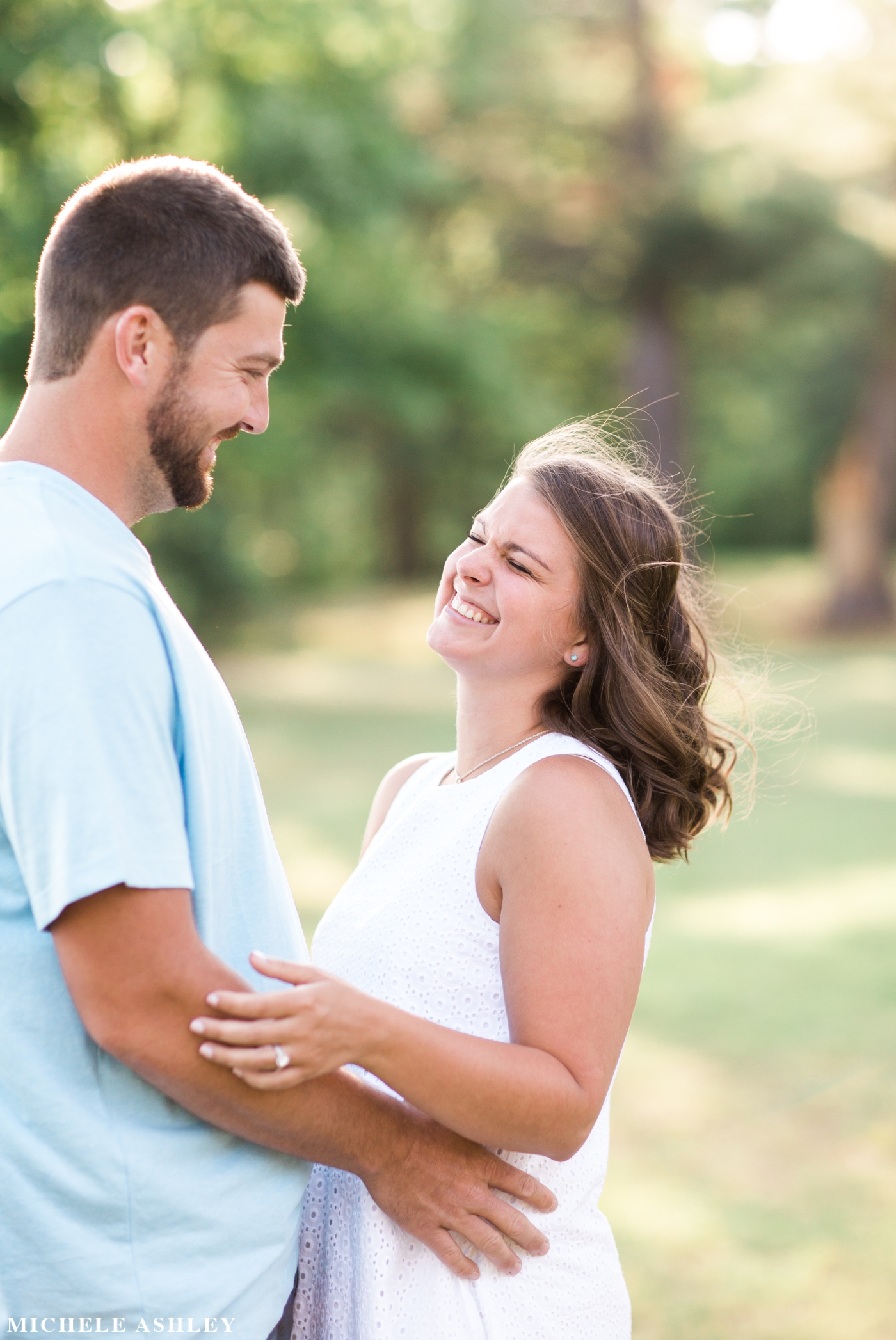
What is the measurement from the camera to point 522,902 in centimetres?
168

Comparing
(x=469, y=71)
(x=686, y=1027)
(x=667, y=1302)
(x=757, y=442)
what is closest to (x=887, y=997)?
(x=686, y=1027)

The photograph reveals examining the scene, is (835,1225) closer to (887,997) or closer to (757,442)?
(887,997)

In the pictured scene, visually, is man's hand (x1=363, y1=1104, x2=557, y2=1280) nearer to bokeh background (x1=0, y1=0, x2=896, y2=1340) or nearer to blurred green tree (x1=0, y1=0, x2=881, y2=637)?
bokeh background (x1=0, y1=0, x2=896, y2=1340)

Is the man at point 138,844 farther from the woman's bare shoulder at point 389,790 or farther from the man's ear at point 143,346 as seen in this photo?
the woman's bare shoulder at point 389,790

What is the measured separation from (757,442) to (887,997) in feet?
111

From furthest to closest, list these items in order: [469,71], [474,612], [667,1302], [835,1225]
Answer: [469,71] → [835,1225] → [667,1302] → [474,612]

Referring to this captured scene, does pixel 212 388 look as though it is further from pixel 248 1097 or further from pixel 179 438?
pixel 248 1097

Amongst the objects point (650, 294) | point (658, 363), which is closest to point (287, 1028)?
point (650, 294)

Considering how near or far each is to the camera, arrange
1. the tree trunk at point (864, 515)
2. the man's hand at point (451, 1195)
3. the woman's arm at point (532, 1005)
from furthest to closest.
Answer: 1. the tree trunk at point (864, 515)
2. the man's hand at point (451, 1195)
3. the woman's arm at point (532, 1005)

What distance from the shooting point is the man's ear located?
1494 mm

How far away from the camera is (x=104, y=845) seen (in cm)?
129

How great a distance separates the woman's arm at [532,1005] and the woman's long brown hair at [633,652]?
239mm

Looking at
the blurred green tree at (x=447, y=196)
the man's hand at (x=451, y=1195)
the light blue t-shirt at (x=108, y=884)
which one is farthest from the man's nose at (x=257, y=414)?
the blurred green tree at (x=447, y=196)

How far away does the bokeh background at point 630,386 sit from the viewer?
455 cm
